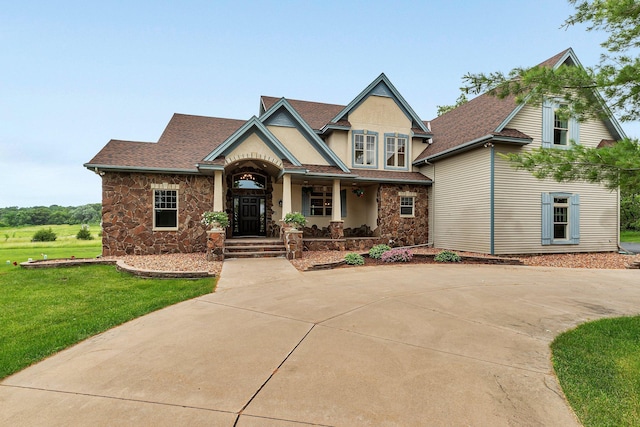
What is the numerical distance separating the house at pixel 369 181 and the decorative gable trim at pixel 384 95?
2.2 inches

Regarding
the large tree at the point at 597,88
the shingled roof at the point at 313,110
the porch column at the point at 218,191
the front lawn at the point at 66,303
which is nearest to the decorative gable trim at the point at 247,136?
the porch column at the point at 218,191

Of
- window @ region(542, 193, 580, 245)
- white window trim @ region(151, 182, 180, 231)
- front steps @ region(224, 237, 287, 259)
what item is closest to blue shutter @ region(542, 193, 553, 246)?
window @ region(542, 193, 580, 245)

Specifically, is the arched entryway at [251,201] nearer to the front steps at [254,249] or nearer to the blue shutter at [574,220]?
the front steps at [254,249]

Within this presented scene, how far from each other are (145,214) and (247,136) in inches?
199

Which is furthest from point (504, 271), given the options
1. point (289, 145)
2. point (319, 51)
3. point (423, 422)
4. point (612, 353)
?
point (319, 51)

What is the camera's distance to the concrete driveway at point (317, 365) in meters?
2.36

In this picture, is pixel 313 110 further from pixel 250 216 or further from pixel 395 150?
pixel 250 216

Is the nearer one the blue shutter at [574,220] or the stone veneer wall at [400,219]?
the blue shutter at [574,220]

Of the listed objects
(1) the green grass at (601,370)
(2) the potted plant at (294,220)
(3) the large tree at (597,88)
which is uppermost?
(3) the large tree at (597,88)

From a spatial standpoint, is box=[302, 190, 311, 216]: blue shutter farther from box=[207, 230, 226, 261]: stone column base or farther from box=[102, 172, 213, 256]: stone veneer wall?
box=[207, 230, 226, 261]: stone column base

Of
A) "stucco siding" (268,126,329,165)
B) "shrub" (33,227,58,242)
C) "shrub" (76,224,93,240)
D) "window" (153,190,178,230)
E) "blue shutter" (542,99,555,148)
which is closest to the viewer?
"window" (153,190,178,230)

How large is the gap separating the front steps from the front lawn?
11.0 ft

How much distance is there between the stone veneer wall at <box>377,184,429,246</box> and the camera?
14.4 m

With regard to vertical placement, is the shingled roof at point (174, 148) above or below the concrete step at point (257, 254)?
Answer: above
